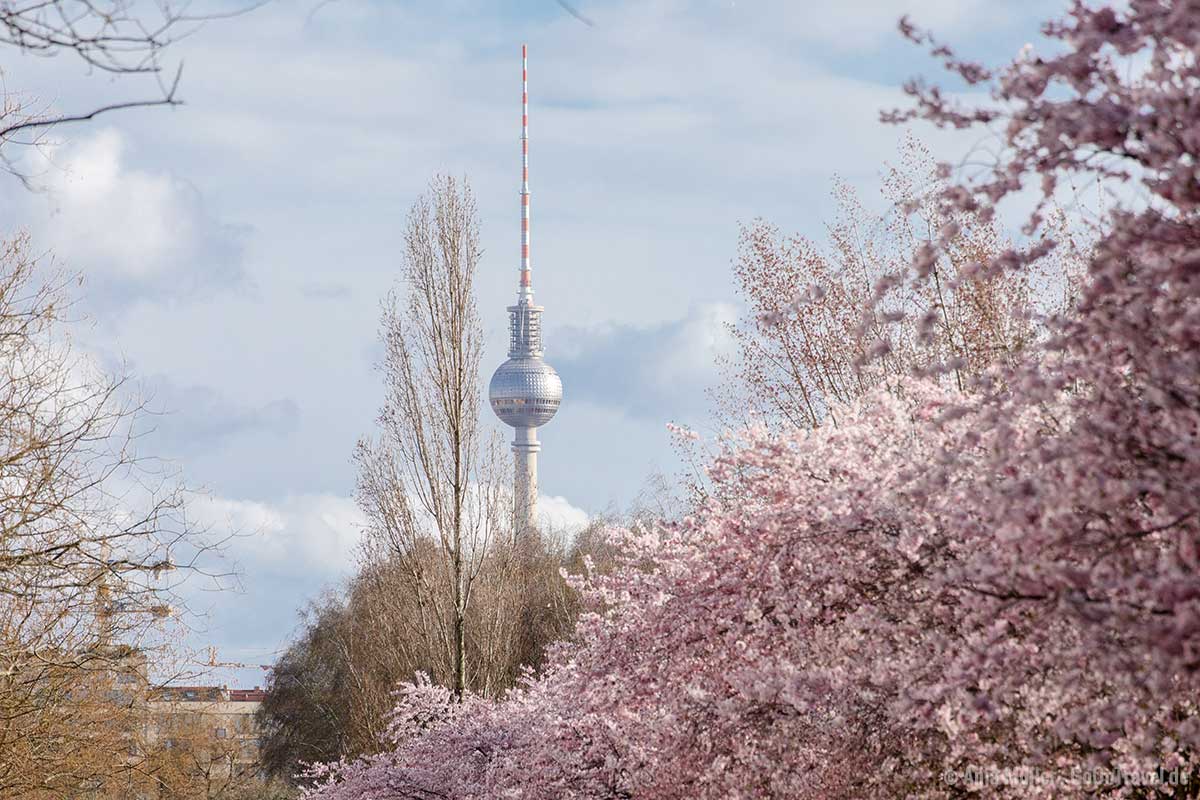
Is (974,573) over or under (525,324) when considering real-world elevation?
under

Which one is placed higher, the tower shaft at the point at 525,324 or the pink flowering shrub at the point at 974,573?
the tower shaft at the point at 525,324

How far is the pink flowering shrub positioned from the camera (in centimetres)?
410

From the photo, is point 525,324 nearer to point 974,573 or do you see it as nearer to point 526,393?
point 526,393

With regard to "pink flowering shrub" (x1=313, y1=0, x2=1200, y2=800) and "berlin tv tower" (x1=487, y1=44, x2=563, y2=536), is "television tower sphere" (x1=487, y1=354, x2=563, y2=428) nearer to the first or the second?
"berlin tv tower" (x1=487, y1=44, x2=563, y2=536)

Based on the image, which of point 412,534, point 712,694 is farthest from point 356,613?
point 712,694

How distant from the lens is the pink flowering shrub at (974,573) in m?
4.10

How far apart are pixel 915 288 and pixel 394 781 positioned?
12553 mm

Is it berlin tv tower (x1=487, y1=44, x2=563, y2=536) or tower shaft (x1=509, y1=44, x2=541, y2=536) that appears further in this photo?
berlin tv tower (x1=487, y1=44, x2=563, y2=536)

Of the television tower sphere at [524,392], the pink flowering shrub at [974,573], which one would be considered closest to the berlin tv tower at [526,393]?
the television tower sphere at [524,392]

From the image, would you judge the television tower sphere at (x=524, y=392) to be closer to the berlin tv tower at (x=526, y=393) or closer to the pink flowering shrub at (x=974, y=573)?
the berlin tv tower at (x=526, y=393)

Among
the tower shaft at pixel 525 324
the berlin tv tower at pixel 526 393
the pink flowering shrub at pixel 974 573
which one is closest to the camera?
the pink flowering shrub at pixel 974 573

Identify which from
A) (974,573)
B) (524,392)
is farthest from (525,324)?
(974,573)

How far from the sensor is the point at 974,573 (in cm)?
454

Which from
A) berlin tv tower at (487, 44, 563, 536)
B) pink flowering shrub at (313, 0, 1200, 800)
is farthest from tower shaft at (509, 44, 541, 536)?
pink flowering shrub at (313, 0, 1200, 800)
